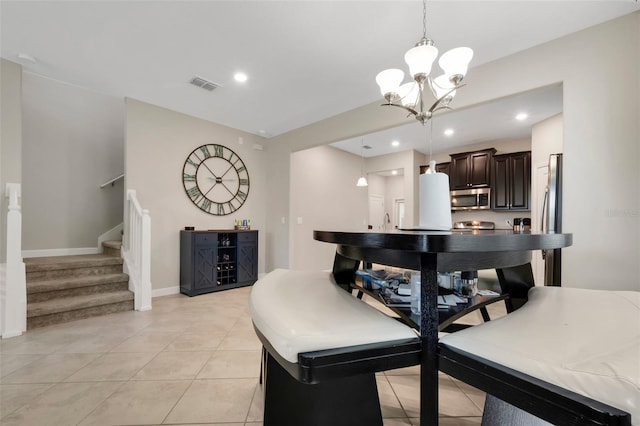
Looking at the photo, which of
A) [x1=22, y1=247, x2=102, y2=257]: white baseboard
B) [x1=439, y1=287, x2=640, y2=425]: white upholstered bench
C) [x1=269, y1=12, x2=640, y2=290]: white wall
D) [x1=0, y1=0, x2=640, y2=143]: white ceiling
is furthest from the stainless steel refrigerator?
[x1=22, y1=247, x2=102, y2=257]: white baseboard

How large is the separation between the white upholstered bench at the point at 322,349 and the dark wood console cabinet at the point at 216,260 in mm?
2849

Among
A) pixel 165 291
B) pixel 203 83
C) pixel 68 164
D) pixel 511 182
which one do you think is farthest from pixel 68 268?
pixel 511 182

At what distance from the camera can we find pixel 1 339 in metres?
2.39

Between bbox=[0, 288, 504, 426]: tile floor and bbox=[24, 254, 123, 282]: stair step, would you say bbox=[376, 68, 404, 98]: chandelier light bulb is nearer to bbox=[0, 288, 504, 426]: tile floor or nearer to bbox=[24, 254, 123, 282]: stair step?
bbox=[0, 288, 504, 426]: tile floor

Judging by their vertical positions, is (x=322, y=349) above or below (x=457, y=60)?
below

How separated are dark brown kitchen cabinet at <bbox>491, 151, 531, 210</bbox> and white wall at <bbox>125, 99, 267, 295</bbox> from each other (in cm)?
501

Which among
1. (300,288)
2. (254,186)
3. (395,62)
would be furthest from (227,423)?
(254,186)

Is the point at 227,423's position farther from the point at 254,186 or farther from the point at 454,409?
the point at 254,186

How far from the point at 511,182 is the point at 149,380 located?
585 cm

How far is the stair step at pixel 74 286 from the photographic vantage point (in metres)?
Result: 2.79

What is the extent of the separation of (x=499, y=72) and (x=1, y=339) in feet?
16.9

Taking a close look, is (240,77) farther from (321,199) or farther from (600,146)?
(600,146)

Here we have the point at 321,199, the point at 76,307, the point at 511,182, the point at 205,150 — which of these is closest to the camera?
the point at 76,307

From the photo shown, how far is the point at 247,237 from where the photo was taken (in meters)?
4.41
